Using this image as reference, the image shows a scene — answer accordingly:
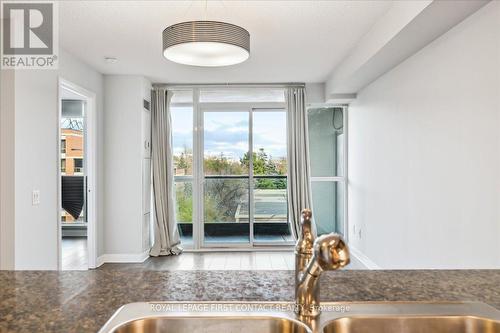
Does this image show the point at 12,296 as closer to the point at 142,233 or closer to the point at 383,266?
the point at 383,266

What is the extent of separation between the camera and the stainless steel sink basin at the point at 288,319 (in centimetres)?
88

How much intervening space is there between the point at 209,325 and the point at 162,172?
4.69 meters

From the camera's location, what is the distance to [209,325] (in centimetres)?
89

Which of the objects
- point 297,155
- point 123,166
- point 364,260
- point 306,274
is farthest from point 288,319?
point 297,155

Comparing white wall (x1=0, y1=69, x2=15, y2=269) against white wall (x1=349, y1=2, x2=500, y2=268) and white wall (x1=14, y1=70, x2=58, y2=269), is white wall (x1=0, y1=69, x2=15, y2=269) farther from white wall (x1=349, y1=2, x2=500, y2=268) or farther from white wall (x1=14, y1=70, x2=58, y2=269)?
white wall (x1=349, y1=2, x2=500, y2=268)

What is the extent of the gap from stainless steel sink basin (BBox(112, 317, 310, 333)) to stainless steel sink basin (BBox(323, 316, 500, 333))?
0.52 ft

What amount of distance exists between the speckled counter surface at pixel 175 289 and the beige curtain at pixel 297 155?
4291 millimetres

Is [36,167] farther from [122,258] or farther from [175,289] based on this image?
[175,289]

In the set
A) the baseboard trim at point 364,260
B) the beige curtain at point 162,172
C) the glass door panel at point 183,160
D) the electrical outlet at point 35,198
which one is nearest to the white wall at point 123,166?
the beige curtain at point 162,172

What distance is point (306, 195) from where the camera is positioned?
552cm

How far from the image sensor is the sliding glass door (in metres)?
5.57

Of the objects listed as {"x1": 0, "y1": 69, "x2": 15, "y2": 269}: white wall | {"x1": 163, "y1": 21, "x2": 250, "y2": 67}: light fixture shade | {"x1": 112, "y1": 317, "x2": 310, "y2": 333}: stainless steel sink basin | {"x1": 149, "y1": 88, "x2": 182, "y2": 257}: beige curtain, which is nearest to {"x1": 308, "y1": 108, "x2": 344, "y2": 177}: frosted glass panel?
{"x1": 149, "y1": 88, "x2": 182, "y2": 257}: beige curtain

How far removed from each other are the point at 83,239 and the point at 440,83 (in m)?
6.20

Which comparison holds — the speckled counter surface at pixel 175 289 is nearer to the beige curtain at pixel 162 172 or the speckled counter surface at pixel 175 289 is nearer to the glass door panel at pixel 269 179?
the beige curtain at pixel 162 172
